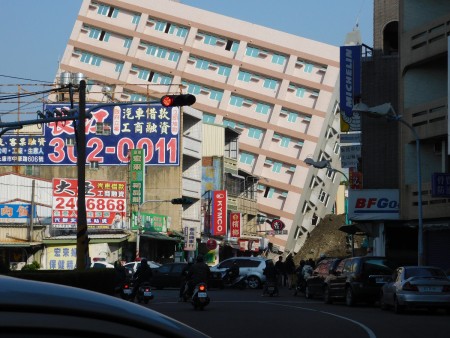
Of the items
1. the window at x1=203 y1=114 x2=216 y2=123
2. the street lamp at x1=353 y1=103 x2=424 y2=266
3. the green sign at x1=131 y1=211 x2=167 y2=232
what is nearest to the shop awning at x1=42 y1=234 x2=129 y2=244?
the green sign at x1=131 y1=211 x2=167 y2=232

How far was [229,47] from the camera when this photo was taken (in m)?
94.9

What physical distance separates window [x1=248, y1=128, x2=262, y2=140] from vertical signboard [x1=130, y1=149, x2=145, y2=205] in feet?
94.3

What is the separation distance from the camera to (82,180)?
29016mm

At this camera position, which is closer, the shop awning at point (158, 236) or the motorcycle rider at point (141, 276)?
the motorcycle rider at point (141, 276)

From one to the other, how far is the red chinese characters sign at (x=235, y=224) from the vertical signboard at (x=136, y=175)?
710 inches

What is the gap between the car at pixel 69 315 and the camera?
84.6 inches

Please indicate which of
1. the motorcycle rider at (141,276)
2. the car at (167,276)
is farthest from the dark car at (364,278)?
the car at (167,276)

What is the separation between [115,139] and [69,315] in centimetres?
7145

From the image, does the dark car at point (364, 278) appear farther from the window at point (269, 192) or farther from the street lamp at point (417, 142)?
the window at point (269, 192)

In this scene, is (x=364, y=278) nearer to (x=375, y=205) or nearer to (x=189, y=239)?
(x=375, y=205)

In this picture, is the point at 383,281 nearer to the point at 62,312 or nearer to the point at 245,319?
the point at 245,319

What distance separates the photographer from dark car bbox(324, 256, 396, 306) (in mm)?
32375

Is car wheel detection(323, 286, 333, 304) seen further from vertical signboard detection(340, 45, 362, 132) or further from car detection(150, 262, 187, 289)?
car detection(150, 262, 187, 289)

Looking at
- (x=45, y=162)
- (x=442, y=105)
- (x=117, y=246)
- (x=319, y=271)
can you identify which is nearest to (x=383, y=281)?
(x=319, y=271)
